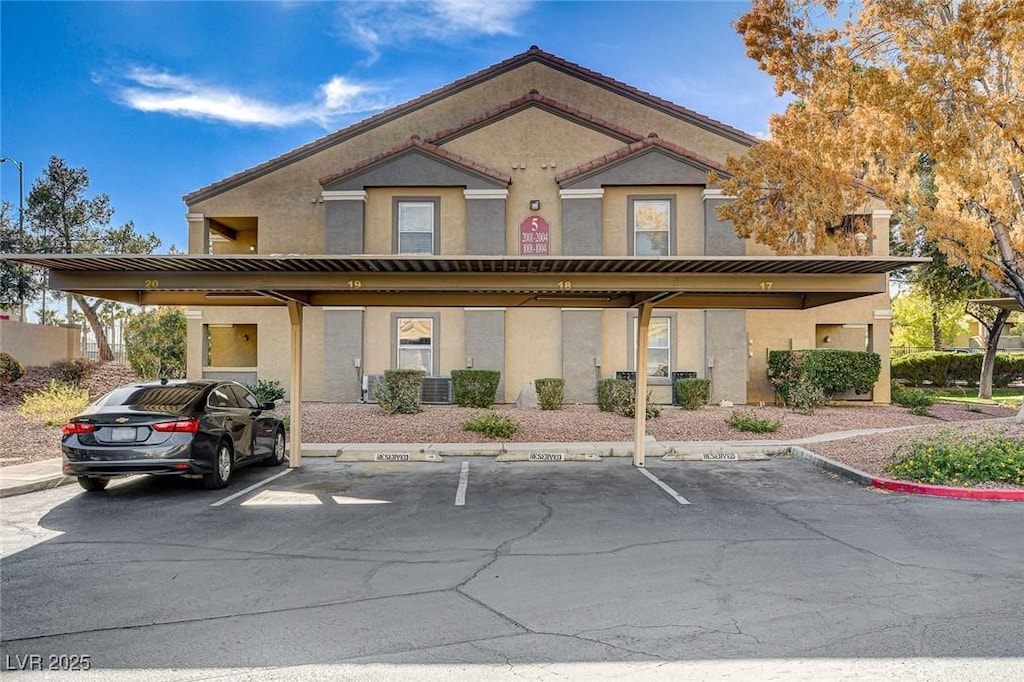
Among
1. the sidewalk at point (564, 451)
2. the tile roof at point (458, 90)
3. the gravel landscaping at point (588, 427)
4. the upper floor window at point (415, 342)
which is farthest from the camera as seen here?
the tile roof at point (458, 90)

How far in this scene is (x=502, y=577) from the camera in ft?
18.6

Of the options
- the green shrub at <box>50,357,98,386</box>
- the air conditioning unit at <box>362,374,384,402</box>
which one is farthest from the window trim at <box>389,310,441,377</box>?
the green shrub at <box>50,357,98,386</box>

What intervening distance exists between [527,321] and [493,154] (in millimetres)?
5377

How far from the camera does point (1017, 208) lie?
14.2 meters

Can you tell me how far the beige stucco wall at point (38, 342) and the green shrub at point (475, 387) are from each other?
1573 centimetres

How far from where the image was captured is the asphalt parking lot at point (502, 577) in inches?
170

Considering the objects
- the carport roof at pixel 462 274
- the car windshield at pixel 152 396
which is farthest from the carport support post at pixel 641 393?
the car windshield at pixel 152 396

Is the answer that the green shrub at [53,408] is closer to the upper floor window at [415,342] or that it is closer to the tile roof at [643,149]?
the upper floor window at [415,342]

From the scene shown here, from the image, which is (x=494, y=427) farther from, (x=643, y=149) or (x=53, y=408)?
(x=53, y=408)

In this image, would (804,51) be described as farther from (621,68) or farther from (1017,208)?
(621,68)

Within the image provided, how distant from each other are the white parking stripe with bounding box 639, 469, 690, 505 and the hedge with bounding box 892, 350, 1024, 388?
26576 millimetres

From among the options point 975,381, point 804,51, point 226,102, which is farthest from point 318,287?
point 975,381

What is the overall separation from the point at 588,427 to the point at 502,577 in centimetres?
953

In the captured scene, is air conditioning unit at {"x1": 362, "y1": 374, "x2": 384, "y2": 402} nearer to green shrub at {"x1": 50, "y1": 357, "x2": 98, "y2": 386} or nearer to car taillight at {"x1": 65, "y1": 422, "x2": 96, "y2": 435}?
green shrub at {"x1": 50, "y1": 357, "x2": 98, "y2": 386}
